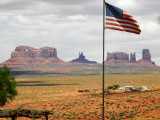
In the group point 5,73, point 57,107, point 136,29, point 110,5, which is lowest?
point 57,107

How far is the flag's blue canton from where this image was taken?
1780cm

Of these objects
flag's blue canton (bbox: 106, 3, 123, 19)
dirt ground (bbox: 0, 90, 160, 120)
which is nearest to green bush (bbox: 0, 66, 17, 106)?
dirt ground (bbox: 0, 90, 160, 120)

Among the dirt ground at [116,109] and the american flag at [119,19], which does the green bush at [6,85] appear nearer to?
the dirt ground at [116,109]

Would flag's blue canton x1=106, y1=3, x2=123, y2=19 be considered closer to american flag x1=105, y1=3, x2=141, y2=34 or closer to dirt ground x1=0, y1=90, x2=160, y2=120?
american flag x1=105, y1=3, x2=141, y2=34

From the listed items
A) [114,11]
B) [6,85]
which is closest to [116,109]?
[6,85]

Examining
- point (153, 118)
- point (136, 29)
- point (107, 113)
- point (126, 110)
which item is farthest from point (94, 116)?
point (136, 29)

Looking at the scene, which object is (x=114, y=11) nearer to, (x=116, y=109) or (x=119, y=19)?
(x=119, y=19)

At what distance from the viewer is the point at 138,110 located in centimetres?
3139

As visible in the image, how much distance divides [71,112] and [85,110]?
72.7 inches

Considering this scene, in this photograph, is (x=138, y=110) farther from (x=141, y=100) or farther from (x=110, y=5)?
(x=110, y=5)

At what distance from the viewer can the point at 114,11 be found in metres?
17.8

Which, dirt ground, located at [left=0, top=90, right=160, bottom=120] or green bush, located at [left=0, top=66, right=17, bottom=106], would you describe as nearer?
dirt ground, located at [left=0, top=90, right=160, bottom=120]

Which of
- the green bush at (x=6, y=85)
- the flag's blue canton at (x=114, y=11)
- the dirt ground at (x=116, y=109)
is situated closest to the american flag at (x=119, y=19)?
the flag's blue canton at (x=114, y=11)

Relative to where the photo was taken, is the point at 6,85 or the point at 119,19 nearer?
the point at 119,19
